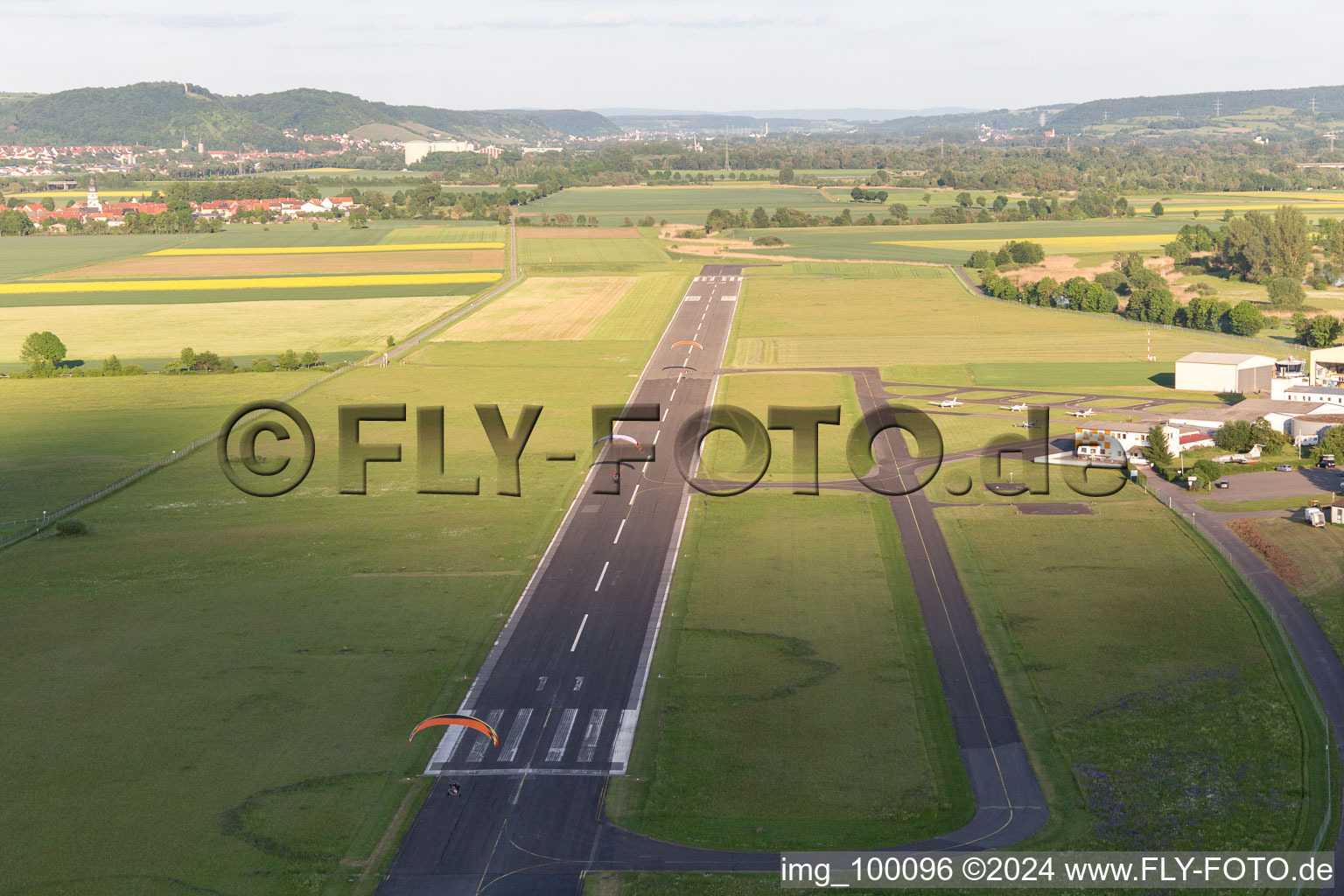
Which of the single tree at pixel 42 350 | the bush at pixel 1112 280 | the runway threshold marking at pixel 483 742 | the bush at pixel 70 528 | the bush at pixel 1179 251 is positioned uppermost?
the bush at pixel 1179 251

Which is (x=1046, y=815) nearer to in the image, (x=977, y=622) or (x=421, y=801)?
(x=977, y=622)

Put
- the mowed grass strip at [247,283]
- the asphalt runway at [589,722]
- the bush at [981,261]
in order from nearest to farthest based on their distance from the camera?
the asphalt runway at [589,722] < the mowed grass strip at [247,283] < the bush at [981,261]

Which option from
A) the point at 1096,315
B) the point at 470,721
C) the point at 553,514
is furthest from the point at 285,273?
the point at 470,721

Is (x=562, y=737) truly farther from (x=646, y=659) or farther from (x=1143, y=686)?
(x=1143, y=686)

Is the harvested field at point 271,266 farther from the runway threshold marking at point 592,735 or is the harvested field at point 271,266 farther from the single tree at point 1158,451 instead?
the runway threshold marking at point 592,735

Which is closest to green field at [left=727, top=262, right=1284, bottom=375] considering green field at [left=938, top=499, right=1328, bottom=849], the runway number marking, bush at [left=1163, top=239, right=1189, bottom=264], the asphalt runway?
bush at [left=1163, top=239, right=1189, bottom=264]

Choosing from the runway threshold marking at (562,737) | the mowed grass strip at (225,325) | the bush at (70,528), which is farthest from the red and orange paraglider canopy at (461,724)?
the mowed grass strip at (225,325)

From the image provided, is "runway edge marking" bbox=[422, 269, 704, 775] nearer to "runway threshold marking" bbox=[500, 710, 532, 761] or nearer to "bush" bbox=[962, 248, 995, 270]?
"runway threshold marking" bbox=[500, 710, 532, 761]
